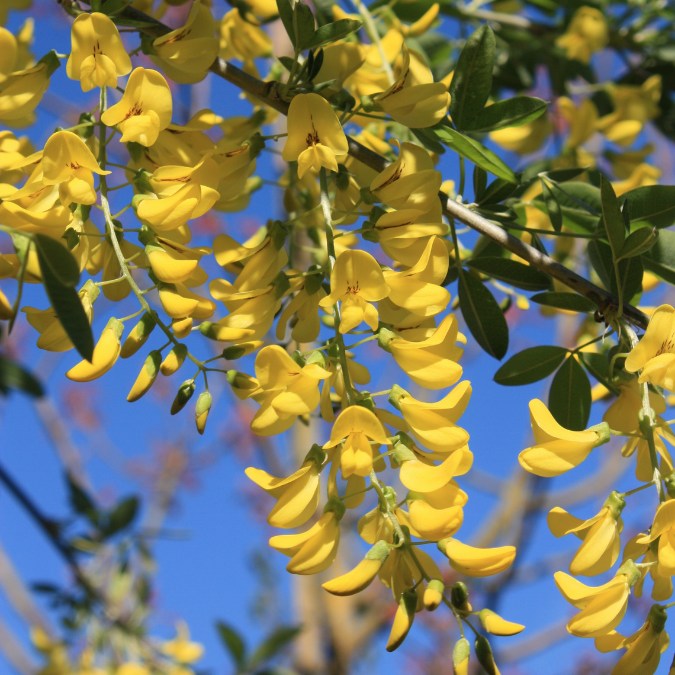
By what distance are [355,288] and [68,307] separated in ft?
0.60

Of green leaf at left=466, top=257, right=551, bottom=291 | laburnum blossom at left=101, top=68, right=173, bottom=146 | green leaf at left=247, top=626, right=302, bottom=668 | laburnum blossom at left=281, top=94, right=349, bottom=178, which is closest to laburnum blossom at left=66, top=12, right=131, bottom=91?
laburnum blossom at left=101, top=68, right=173, bottom=146

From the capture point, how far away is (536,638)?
3.35 m

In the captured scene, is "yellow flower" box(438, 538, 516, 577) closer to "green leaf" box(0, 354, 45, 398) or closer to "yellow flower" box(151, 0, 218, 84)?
"yellow flower" box(151, 0, 218, 84)

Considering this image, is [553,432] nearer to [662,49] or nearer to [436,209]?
[436,209]

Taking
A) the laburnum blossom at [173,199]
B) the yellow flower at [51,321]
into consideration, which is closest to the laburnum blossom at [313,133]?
the laburnum blossom at [173,199]

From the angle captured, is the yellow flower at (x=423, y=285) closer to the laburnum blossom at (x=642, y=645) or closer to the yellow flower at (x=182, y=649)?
the laburnum blossom at (x=642, y=645)

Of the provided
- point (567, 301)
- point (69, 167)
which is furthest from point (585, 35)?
point (69, 167)

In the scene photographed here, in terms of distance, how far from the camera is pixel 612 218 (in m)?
0.64

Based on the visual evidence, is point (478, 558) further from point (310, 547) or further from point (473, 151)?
point (473, 151)

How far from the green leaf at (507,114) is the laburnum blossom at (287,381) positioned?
32 cm

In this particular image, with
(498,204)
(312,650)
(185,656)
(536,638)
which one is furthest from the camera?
(536,638)

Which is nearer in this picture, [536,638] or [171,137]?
[171,137]

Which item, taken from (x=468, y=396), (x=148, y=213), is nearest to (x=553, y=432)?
(x=468, y=396)

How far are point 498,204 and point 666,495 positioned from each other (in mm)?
323
